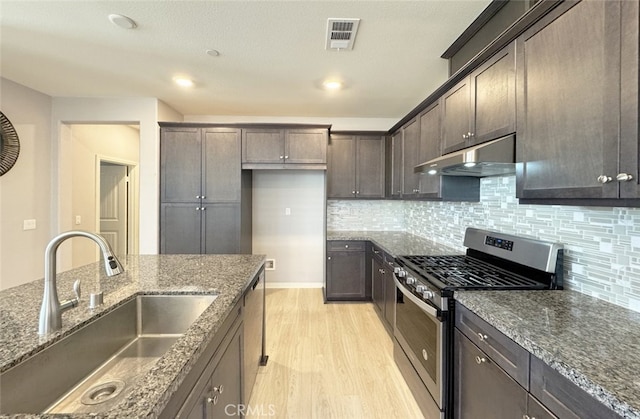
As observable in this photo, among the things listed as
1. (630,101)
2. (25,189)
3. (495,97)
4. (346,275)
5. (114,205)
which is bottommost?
(346,275)

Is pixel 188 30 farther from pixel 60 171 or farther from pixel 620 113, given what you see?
A: pixel 60 171

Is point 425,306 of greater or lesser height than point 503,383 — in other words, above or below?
above

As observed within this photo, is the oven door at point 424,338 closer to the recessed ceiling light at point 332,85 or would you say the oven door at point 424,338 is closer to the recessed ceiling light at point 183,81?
the recessed ceiling light at point 332,85

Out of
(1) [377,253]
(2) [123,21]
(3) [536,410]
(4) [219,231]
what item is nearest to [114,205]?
(4) [219,231]

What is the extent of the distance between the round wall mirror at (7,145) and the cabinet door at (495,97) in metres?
4.39

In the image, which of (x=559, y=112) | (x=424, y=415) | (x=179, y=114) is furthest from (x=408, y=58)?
(x=179, y=114)

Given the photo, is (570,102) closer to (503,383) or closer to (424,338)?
(503,383)

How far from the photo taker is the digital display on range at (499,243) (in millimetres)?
1832

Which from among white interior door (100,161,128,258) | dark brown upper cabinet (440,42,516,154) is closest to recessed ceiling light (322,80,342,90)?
dark brown upper cabinet (440,42,516,154)

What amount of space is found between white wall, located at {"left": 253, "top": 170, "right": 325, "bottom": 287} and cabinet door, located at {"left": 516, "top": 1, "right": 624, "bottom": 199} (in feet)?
9.92

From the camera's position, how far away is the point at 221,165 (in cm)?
352

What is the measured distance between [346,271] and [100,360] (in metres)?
2.78

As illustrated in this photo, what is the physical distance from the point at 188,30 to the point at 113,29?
1.79 ft

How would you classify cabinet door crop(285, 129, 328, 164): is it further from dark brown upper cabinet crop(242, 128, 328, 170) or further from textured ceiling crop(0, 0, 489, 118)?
textured ceiling crop(0, 0, 489, 118)
